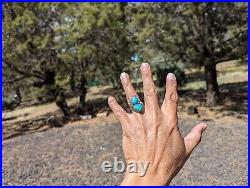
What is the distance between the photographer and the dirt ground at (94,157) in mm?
6789

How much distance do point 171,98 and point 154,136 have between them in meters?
0.22

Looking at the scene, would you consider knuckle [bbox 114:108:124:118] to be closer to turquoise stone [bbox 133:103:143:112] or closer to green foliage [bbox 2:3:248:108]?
turquoise stone [bbox 133:103:143:112]

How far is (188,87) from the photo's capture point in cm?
1948

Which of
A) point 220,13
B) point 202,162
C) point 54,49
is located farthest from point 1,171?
point 220,13

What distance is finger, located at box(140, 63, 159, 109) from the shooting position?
179 centimetres

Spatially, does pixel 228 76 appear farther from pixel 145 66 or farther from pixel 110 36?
pixel 145 66

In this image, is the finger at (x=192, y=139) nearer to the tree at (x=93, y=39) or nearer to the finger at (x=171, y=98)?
the finger at (x=171, y=98)

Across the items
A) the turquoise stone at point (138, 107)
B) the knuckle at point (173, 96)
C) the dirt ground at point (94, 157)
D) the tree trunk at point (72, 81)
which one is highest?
the knuckle at point (173, 96)

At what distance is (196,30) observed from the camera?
1266 centimetres

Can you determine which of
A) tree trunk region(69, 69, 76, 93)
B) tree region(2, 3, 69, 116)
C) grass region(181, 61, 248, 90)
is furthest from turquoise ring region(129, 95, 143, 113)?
grass region(181, 61, 248, 90)

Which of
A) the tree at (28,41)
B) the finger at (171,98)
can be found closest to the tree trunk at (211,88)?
the tree at (28,41)

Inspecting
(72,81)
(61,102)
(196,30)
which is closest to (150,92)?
(196,30)

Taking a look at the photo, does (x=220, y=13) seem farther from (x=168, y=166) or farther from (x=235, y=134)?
(x=168, y=166)

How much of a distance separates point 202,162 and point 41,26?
809 cm
